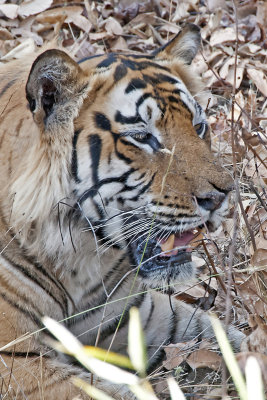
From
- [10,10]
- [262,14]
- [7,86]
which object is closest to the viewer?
[7,86]

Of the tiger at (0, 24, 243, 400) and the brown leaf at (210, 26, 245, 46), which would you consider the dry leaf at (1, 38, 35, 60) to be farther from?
the tiger at (0, 24, 243, 400)

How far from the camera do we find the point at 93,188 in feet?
8.67

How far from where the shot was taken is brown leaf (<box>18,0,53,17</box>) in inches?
218

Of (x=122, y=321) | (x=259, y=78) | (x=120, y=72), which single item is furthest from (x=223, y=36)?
(x=122, y=321)

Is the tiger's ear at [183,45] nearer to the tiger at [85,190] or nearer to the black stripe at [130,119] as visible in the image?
the tiger at [85,190]

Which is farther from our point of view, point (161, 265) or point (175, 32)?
point (175, 32)

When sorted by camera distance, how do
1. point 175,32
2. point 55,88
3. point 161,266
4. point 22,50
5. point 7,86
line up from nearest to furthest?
1. point 55,88
2. point 161,266
3. point 7,86
4. point 22,50
5. point 175,32

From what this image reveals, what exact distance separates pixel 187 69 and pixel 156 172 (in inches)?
28.1

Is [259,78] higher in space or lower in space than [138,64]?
lower

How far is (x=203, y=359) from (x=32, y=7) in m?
3.77

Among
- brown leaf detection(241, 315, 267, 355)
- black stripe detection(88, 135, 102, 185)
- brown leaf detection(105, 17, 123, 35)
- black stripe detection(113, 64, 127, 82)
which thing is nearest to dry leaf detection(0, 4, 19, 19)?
brown leaf detection(105, 17, 123, 35)

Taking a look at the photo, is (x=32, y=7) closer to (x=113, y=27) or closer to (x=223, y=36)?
(x=113, y=27)

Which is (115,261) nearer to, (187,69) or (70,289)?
(70,289)

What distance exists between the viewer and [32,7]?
5578 millimetres
